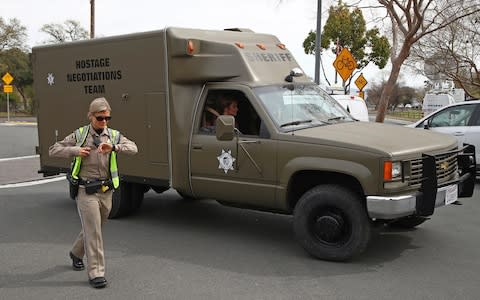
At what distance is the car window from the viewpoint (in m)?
10.7

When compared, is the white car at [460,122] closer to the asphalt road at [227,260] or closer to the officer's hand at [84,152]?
the asphalt road at [227,260]

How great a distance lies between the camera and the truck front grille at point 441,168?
5582 mm

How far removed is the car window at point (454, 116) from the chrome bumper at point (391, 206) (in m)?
5.95

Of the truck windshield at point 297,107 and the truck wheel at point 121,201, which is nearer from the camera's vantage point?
the truck windshield at point 297,107

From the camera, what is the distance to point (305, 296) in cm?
481

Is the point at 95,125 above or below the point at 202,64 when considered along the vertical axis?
below

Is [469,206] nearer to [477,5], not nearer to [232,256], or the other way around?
[232,256]

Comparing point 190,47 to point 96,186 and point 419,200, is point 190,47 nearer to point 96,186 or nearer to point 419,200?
point 96,186

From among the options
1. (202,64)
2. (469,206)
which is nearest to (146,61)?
(202,64)

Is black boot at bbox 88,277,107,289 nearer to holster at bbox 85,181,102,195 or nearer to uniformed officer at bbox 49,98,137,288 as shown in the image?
uniformed officer at bbox 49,98,137,288

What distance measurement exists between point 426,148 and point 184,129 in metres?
2.90

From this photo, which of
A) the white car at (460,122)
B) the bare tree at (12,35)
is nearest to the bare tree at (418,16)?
the white car at (460,122)

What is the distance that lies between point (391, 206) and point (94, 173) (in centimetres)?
286

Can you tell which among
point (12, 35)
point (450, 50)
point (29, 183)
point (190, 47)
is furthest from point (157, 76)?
point (12, 35)
